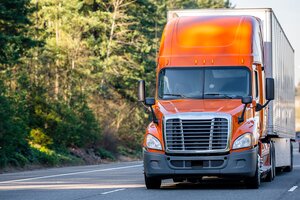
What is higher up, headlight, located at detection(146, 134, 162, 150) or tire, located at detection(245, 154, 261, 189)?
headlight, located at detection(146, 134, 162, 150)

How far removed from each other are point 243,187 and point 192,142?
2.12 meters

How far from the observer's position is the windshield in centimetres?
2208

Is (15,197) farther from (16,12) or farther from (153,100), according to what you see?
(16,12)

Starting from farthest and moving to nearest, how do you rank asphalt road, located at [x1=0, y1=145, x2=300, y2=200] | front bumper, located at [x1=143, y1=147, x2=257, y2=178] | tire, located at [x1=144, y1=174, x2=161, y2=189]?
1. tire, located at [x1=144, y1=174, x2=161, y2=189]
2. front bumper, located at [x1=143, y1=147, x2=257, y2=178]
3. asphalt road, located at [x1=0, y1=145, x2=300, y2=200]

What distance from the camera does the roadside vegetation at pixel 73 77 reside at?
38.6 m

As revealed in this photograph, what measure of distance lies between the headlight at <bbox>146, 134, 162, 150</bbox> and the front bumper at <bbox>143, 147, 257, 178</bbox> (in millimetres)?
182

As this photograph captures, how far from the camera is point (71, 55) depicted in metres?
51.6

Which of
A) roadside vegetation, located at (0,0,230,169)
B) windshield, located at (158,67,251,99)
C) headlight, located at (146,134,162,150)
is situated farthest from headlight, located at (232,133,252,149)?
roadside vegetation, located at (0,0,230,169)

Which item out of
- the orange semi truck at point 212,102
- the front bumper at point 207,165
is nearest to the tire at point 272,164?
the orange semi truck at point 212,102

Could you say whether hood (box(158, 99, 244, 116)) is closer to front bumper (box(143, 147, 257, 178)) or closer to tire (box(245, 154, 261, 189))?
front bumper (box(143, 147, 257, 178))

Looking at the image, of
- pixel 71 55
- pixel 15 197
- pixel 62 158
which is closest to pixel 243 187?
pixel 15 197

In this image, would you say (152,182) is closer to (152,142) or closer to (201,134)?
(152,142)

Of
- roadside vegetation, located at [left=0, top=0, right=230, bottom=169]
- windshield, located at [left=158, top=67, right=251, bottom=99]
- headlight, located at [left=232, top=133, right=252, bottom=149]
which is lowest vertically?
roadside vegetation, located at [left=0, top=0, right=230, bottom=169]

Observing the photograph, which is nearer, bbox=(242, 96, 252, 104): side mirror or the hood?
the hood
